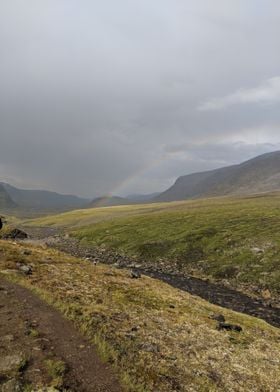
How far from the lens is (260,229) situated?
8156 cm

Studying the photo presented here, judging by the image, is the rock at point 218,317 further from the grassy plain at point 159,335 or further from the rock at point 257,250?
the rock at point 257,250

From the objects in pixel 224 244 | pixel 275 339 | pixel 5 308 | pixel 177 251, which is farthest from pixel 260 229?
pixel 5 308

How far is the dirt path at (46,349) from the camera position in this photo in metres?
14.6

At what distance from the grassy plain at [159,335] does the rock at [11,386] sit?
14.4ft

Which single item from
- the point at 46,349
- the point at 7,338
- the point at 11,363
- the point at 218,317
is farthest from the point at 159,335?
the point at 11,363

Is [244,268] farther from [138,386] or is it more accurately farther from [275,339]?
[138,386]

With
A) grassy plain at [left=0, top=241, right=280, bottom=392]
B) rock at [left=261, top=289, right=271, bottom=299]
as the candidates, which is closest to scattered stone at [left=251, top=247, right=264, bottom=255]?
rock at [left=261, top=289, right=271, bottom=299]

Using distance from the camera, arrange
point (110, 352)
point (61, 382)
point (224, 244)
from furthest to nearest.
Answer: point (224, 244)
point (110, 352)
point (61, 382)

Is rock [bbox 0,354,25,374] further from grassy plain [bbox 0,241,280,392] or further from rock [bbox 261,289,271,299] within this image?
rock [bbox 261,289,271,299]

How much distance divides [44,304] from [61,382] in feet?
31.6

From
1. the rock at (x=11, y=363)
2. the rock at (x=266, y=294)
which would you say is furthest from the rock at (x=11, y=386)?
the rock at (x=266, y=294)

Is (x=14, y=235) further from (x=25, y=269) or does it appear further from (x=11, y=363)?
(x=11, y=363)

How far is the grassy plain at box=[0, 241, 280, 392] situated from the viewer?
18094mm

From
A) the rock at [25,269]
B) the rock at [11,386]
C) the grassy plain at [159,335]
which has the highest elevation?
the rock at [25,269]
